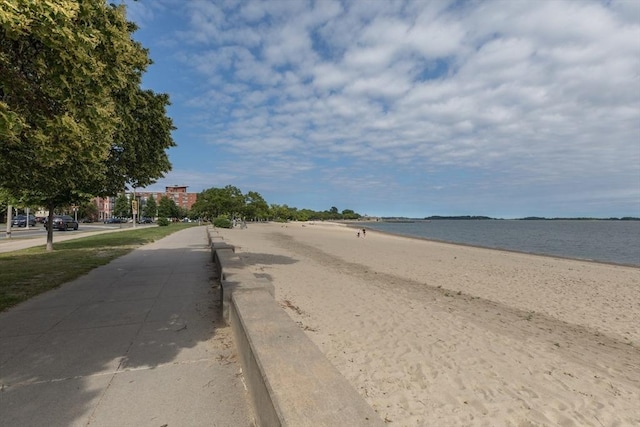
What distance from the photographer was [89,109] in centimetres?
386

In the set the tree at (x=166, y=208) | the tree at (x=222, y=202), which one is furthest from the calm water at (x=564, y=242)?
the tree at (x=166, y=208)

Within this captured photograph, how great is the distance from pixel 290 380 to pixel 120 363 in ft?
9.20

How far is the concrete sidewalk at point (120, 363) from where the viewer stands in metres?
3.24

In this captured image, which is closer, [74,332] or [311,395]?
[311,395]

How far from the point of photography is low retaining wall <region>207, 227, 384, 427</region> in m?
2.23

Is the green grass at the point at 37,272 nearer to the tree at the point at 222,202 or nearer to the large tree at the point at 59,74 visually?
the large tree at the point at 59,74

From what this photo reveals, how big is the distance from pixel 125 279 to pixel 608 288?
17.7 meters

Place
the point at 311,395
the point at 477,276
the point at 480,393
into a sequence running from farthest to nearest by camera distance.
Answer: the point at 477,276, the point at 480,393, the point at 311,395

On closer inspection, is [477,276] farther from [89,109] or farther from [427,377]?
[89,109]

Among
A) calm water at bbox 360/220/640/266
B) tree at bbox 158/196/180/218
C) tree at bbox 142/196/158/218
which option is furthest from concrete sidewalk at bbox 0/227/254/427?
tree at bbox 158/196/180/218

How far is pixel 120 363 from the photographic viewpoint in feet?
14.1

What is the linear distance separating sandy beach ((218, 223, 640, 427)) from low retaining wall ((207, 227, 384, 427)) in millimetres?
1316

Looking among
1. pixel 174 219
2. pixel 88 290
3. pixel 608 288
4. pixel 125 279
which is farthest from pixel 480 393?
pixel 174 219

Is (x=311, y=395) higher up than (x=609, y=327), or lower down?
higher up
